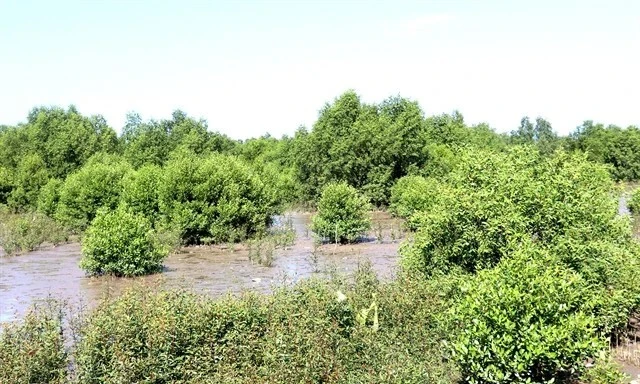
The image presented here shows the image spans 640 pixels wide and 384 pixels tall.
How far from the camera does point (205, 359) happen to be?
1084 centimetres

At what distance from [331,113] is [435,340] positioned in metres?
47.3

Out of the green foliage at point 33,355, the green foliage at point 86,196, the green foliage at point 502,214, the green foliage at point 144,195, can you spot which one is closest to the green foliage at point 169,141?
the green foliage at point 86,196

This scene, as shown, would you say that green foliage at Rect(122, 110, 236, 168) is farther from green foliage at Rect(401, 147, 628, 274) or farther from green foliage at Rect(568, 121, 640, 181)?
green foliage at Rect(568, 121, 640, 181)

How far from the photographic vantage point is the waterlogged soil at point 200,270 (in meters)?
21.6

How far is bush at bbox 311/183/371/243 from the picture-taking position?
33594 millimetres

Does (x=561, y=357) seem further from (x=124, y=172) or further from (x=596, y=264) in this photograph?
(x=124, y=172)

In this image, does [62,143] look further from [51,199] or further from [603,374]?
[603,374]

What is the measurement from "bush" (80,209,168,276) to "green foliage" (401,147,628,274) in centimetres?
1265

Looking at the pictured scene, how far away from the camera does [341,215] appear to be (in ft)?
111

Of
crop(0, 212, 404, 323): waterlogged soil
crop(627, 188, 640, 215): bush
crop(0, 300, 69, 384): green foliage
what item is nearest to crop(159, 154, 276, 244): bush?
crop(0, 212, 404, 323): waterlogged soil

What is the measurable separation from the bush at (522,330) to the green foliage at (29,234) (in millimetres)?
27557

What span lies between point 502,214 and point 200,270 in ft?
52.0

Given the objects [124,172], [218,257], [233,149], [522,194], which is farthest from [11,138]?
[522,194]

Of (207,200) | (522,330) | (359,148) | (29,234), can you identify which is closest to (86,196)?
(29,234)
